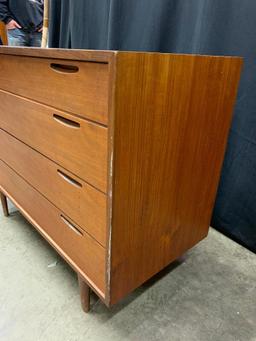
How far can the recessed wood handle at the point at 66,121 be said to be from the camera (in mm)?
685

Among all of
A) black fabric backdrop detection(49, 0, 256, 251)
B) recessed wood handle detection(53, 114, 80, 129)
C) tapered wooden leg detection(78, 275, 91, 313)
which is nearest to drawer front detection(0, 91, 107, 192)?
recessed wood handle detection(53, 114, 80, 129)

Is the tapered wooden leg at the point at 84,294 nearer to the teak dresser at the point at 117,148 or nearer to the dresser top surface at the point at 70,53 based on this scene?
the teak dresser at the point at 117,148

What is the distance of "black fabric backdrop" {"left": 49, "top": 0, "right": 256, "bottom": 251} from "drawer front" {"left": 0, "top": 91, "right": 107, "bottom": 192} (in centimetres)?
72

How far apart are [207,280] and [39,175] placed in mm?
739

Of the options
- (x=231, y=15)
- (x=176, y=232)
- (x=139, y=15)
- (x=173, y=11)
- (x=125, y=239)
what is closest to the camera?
(x=125, y=239)

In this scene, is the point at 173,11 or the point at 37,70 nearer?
the point at 37,70

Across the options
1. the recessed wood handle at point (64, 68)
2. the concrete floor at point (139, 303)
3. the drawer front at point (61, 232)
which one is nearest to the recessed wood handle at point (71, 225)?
the drawer front at point (61, 232)

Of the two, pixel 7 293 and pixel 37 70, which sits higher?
pixel 37 70

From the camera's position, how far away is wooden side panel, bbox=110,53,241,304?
582 mm

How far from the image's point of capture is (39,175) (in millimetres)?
921

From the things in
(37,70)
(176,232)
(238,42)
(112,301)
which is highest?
(238,42)

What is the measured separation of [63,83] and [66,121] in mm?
97

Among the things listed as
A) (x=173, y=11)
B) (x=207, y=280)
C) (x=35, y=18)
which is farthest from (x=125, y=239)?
(x=35, y=18)

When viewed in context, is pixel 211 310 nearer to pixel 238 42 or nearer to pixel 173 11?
pixel 238 42
